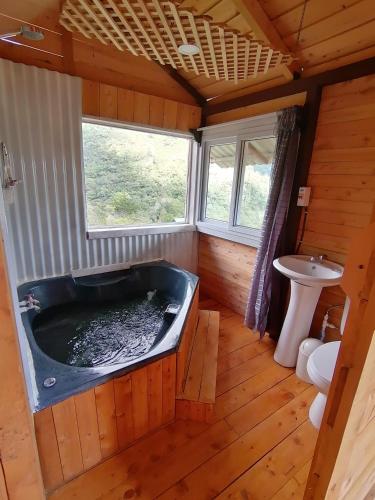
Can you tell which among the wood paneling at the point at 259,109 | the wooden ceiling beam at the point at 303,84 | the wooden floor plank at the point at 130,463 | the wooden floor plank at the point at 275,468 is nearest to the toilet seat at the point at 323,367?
the wooden floor plank at the point at 275,468

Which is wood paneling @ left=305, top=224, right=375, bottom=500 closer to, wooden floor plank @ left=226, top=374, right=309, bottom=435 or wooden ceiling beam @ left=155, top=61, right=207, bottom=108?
wooden floor plank @ left=226, top=374, right=309, bottom=435

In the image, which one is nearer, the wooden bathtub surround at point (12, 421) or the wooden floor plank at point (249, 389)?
the wooden bathtub surround at point (12, 421)

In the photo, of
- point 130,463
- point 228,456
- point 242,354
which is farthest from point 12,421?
point 242,354

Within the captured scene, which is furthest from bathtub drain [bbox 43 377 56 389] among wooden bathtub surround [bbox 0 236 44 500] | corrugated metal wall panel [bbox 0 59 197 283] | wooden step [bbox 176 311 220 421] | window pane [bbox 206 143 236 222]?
window pane [bbox 206 143 236 222]

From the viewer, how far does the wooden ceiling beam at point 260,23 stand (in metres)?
1.58

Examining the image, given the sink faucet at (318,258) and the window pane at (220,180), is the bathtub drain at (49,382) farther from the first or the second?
the window pane at (220,180)

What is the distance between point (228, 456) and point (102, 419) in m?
0.70

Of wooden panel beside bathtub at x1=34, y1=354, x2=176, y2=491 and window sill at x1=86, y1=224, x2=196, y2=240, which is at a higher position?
window sill at x1=86, y1=224, x2=196, y2=240

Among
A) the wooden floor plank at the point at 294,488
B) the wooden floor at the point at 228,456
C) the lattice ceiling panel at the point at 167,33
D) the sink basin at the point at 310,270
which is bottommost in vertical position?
the wooden floor at the point at 228,456

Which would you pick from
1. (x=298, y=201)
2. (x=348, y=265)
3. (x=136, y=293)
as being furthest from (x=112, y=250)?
(x=348, y=265)

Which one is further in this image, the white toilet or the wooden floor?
the white toilet

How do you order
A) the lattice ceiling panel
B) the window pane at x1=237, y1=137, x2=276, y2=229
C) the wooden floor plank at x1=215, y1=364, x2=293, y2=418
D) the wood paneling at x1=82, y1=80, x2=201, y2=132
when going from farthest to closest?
the window pane at x1=237, y1=137, x2=276, y2=229 → the wood paneling at x1=82, y1=80, x2=201, y2=132 → the wooden floor plank at x1=215, y1=364, x2=293, y2=418 → the lattice ceiling panel

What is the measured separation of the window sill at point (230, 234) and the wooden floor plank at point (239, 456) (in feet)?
4.48

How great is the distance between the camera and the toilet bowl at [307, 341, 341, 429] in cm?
130
